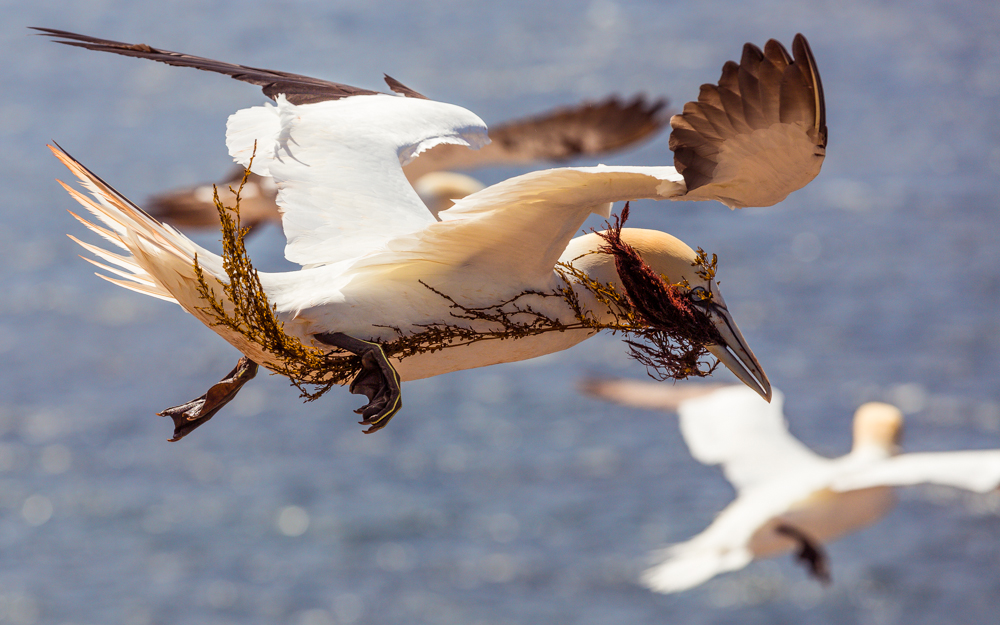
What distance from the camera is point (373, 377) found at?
3.06 metres

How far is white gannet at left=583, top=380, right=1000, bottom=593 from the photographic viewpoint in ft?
30.9

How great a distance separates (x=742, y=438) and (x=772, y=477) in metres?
0.53

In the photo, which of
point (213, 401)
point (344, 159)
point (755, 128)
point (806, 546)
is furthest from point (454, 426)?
point (755, 128)

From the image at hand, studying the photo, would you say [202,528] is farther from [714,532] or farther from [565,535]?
[714,532]

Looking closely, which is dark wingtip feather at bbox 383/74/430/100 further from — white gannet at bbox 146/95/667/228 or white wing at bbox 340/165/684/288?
white gannet at bbox 146/95/667/228

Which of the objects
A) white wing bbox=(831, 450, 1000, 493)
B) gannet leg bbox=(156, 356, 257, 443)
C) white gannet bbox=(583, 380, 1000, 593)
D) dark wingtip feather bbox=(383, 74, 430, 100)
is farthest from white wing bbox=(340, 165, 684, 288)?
white gannet bbox=(583, 380, 1000, 593)

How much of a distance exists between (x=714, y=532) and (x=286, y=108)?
729cm

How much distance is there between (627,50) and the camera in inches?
1655

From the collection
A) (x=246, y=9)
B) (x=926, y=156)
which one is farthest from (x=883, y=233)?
(x=246, y=9)

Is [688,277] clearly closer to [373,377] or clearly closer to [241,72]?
[373,377]

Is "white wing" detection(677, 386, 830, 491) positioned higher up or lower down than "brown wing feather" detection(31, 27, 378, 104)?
lower down

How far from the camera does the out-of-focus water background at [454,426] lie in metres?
25.6

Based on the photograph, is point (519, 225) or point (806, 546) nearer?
point (519, 225)

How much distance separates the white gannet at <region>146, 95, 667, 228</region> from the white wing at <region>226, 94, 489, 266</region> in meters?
3.54
